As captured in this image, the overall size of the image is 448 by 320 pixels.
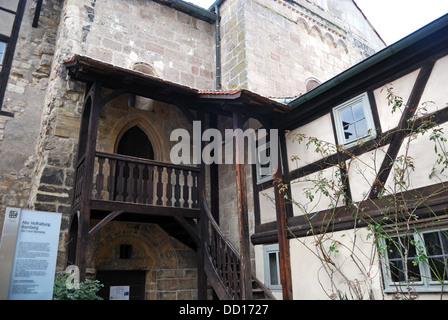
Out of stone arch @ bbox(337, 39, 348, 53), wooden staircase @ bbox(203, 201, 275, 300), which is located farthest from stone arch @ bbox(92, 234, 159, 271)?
stone arch @ bbox(337, 39, 348, 53)

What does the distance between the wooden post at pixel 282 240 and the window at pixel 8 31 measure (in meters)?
5.87

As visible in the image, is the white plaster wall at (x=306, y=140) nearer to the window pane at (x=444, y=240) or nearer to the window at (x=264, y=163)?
the window at (x=264, y=163)

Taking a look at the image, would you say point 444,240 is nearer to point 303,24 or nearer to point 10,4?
point 303,24

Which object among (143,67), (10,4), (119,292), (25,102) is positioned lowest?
(119,292)

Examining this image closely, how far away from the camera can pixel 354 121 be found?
20.8 ft

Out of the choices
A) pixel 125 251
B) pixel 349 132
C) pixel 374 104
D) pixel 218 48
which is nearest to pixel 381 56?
pixel 374 104

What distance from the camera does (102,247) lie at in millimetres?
7332

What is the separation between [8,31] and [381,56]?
7650 mm

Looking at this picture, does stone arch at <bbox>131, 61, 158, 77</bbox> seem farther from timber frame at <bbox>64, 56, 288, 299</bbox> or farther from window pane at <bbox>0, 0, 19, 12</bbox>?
window pane at <bbox>0, 0, 19, 12</bbox>

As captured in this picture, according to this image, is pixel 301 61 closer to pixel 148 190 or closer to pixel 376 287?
pixel 148 190

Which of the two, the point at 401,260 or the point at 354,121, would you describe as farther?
the point at 354,121

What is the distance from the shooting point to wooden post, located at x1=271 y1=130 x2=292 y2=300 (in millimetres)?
6688

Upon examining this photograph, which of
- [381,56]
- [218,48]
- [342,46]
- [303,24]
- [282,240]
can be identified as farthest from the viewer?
[342,46]

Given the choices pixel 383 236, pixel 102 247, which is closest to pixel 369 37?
pixel 383 236
